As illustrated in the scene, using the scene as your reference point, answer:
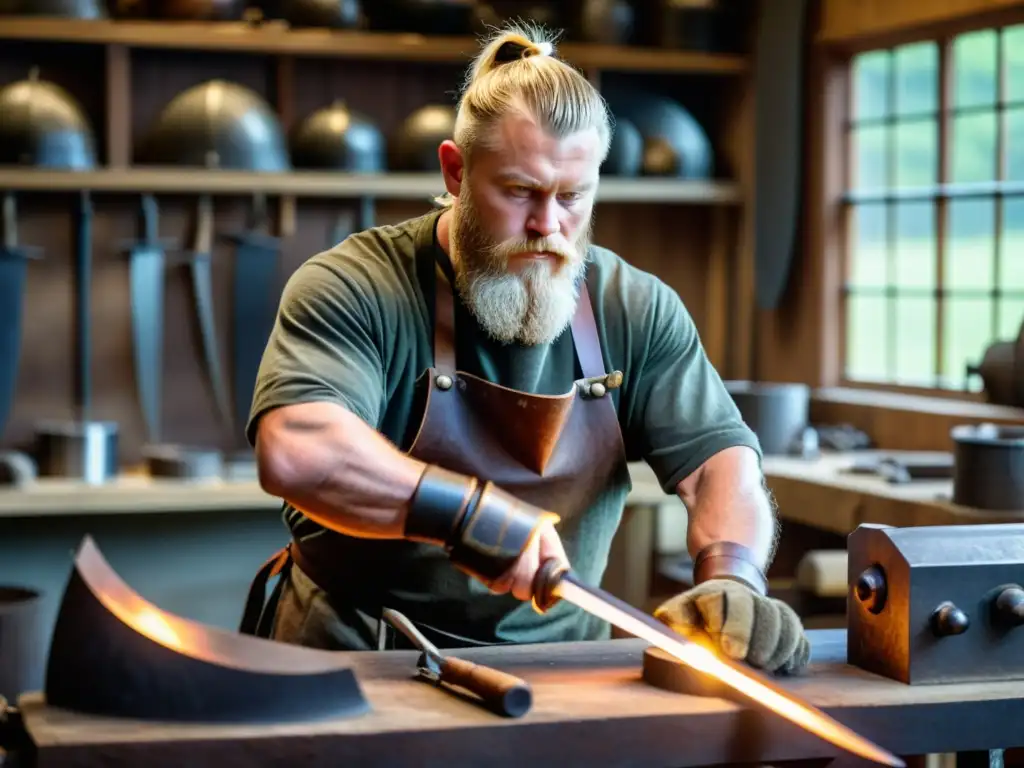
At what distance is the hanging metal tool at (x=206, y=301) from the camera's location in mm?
5500

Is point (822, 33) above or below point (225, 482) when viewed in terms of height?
Result: above

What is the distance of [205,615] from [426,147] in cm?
174

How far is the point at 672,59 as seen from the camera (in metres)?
5.82

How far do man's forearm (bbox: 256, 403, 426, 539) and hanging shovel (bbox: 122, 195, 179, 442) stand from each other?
10.8 ft

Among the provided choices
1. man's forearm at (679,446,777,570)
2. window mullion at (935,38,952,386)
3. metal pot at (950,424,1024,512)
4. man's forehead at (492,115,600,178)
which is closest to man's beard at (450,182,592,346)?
man's forehead at (492,115,600,178)

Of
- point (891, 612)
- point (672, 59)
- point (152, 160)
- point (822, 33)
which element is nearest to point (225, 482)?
point (152, 160)

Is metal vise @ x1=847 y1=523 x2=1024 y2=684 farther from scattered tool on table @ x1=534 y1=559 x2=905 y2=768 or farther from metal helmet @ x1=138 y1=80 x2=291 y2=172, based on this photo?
metal helmet @ x1=138 y1=80 x2=291 y2=172

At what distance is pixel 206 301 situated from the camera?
18.2ft

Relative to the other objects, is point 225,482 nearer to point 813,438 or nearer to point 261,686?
point 813,438

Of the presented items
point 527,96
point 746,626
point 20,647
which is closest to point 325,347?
point 527,96

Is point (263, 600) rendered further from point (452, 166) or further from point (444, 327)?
point (452, 166)

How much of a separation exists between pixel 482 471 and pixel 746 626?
0.72m

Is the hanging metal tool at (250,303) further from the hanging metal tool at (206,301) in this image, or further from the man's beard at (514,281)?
the man's beard at (514,281)

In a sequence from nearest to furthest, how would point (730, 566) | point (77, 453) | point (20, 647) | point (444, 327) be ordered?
point (730, 566) < point (444, 327) < point (20, 647) < point (77, 453)
